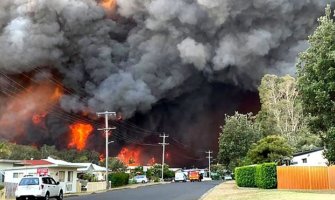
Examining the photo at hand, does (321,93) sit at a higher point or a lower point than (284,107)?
A: lower

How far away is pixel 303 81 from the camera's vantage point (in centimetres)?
2898

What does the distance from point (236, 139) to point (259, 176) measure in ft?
90.1

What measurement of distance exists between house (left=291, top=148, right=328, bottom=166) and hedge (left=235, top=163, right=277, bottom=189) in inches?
364

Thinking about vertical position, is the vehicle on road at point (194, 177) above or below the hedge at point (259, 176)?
below

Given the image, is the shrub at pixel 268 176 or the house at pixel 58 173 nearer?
the shrub at pixel 268 176

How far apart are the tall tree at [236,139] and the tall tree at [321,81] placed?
34.1m

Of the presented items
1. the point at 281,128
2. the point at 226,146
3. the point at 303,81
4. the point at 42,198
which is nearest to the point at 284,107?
the point at 281,128

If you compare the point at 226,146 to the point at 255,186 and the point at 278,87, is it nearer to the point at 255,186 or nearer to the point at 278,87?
the point at 278,87

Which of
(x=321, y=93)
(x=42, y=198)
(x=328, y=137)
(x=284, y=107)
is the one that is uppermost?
(x=284, y=107)

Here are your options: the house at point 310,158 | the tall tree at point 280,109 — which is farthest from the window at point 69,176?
the tall tree at point 280,109

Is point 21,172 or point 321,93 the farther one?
point 21,172

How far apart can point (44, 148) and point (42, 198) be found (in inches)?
3488

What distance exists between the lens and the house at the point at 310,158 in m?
47.9

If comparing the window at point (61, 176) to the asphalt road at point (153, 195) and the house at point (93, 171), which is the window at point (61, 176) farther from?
the house at point (93, 171)
